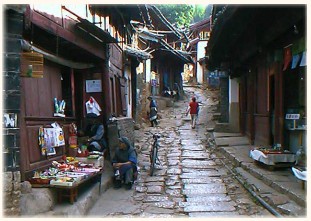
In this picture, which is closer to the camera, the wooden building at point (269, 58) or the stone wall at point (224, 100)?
the wooden building at point (269, 58)

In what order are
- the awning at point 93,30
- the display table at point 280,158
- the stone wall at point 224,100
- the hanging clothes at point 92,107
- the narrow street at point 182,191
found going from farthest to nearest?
the stone wall at point 224,100, the hanging clothes at point 92,107, the awning at point 93,30, the display table at point 280,158, the narrow street at point 182,191

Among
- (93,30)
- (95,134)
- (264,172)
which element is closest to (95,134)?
(95,134)

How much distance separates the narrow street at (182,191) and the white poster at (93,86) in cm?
299

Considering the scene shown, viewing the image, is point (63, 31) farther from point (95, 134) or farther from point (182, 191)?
point (182, 191)

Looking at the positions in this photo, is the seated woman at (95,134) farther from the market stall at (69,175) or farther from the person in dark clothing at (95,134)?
the market stall at (69,175)

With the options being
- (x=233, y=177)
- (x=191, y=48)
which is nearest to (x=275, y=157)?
(x=233, y=177)

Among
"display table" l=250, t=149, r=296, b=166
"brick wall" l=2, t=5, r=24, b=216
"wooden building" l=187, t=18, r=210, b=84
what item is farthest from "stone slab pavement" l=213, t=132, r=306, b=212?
"wooden building" l=187, t=18, r=210, b=84

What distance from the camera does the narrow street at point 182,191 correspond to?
7.88m

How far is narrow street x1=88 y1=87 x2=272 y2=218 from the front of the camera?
7877mm

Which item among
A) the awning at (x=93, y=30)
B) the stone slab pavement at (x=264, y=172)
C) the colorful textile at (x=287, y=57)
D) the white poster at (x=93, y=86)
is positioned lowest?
the stone slab pavement at (x=264, y=172)

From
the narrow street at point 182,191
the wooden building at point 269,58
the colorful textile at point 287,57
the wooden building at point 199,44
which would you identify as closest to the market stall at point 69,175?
the narrow street at point 182,191

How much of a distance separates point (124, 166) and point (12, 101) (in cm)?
445

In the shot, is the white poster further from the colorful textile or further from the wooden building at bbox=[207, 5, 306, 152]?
the colorful textile
